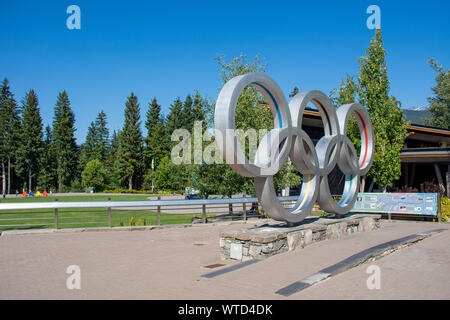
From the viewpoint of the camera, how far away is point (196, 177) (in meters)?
19.0

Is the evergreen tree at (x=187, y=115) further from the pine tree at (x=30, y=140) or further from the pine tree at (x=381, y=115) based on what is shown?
the pine tree at (x=381, y=115)

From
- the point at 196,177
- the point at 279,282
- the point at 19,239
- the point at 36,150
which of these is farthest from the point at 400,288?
the point at 36,150

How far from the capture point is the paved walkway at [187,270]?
5992 millimetres

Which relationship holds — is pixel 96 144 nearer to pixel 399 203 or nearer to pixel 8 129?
pixel 8 129

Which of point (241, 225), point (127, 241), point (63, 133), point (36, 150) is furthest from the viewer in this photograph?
point (63, 133)

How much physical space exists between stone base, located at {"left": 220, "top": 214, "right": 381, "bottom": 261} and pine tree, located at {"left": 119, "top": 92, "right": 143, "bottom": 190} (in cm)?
5982

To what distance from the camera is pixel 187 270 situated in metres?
7.70

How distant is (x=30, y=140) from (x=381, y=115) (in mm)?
59467

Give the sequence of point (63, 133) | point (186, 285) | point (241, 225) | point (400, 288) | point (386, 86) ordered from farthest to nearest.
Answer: point (63, 133), point (386, 86), point (241, 225), point (186, 285), point (400, 288)

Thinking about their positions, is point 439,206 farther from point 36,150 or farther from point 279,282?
point 36,150
